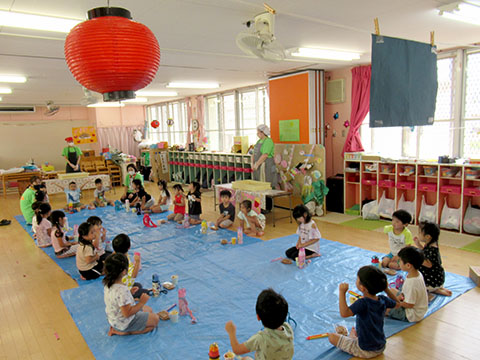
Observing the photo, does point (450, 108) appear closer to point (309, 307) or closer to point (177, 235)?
point (309, 307)

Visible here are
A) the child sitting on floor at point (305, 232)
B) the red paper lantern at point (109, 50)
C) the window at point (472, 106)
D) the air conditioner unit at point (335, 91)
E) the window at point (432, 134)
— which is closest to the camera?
the red paper lantern at point (109, 50)

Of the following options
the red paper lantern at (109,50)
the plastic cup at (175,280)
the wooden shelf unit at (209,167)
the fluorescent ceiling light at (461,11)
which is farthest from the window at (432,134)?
the red paper lantern at (109,50)

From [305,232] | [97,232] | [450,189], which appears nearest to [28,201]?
[97,232]

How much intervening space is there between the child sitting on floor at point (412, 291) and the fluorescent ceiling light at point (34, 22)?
13.7 ft

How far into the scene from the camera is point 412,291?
315 centimetres

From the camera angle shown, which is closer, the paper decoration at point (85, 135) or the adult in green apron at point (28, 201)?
the adult in green apron at point (28, 201)

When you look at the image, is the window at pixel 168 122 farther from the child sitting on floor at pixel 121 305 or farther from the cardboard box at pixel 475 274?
the cardboard box at pixel 475 274

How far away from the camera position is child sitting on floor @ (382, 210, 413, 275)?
13.8 feet

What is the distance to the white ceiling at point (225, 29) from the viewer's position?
359 centimetres

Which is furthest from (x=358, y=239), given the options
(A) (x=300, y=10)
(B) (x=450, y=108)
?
(A) (x=300, y=10)

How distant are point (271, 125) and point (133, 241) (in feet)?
14.5

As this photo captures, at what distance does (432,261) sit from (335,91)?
5.02 m

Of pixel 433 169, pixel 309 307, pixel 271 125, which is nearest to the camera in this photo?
pixel 309 307

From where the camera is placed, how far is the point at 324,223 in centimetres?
675
